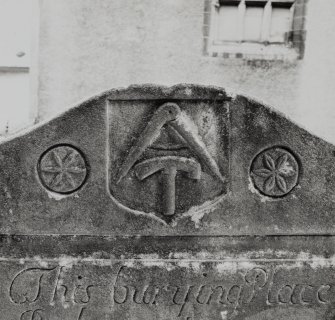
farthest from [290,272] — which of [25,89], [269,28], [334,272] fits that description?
[25,89]

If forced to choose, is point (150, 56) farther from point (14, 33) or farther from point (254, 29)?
point (14, 33)

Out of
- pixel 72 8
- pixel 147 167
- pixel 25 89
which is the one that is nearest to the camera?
pixel 147 167

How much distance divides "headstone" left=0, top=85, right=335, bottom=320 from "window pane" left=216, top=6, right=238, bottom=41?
216 inches

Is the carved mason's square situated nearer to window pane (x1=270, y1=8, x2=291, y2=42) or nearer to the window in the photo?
the window

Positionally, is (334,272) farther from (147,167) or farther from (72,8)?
(72,8)

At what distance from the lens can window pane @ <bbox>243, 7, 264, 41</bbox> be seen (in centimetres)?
768

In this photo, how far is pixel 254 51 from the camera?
25.1 ft

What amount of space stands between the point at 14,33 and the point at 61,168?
718 centimetres

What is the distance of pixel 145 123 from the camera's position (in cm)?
254

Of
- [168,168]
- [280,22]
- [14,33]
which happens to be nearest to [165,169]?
[168,168]

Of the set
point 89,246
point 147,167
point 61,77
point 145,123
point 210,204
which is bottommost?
point 89,246

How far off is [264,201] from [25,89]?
24.2 feet

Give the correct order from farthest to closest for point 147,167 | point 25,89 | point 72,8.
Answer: point 25,89 < point 72,8 < point 147,167

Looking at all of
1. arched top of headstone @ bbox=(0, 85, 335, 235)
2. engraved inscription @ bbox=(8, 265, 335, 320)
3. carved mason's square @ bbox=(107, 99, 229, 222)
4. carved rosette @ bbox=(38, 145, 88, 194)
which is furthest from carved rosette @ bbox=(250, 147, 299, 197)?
carved rosette @ bbox=(38, 145, 88, 194)
